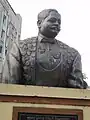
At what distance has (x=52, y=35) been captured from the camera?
2164 millimetres

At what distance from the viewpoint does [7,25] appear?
18.3m

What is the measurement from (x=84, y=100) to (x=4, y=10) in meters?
16.4

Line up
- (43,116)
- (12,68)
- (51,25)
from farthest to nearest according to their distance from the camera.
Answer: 1. (51,25)
2. (12,68)
3. (43,116)

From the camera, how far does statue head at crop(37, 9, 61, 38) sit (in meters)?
→ 2.14

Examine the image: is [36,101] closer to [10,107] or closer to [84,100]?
[10,107]

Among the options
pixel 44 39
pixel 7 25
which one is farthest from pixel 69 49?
pixel 7 25

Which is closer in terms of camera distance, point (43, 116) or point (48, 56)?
point (43, 116)

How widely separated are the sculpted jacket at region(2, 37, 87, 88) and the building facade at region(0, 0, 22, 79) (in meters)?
14.1

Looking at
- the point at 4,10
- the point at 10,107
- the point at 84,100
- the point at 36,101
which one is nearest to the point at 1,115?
the point at 10,107

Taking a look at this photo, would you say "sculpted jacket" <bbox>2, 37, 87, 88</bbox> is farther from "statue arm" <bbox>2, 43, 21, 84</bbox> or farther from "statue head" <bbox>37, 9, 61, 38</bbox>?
"statue head" <bbox>37, 9, 61, 38</bbox>

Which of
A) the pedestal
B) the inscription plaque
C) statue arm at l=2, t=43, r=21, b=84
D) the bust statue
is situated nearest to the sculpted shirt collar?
the bust statue

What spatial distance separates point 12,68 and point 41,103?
36cm

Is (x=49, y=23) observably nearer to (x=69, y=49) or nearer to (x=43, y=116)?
(x=69, y=49)

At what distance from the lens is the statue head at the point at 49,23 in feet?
7.01
